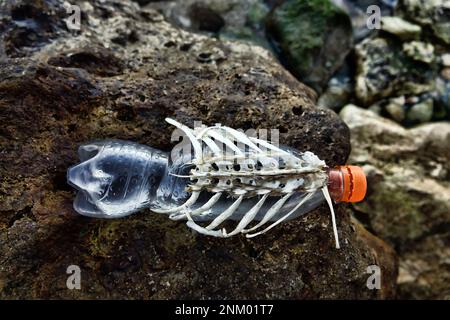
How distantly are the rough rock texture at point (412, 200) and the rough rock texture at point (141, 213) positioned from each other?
78 centimetres

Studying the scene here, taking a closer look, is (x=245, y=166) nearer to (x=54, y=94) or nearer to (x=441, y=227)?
(x=54, y=94)

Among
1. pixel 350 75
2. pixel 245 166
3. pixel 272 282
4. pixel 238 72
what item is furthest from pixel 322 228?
pixel 350 75

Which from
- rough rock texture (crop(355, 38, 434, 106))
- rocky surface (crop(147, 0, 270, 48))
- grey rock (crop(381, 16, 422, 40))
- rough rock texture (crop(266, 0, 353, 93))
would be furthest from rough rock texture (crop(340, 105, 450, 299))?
rocky surface (crop(147, 0, 270, 48))

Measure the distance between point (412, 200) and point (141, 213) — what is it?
1886mm

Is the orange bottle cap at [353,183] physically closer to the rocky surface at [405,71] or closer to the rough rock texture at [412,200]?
the rough rock texture at [412,200]

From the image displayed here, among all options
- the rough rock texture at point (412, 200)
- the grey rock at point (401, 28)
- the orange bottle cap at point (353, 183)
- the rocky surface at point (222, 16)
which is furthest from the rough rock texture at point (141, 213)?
the grey rock at point (401, 28)

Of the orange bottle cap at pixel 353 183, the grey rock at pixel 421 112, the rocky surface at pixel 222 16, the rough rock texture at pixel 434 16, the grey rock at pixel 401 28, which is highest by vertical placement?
the rough rock texture at pixel 434 16

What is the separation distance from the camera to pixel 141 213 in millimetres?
2088

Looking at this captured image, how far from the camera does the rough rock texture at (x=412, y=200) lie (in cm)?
288

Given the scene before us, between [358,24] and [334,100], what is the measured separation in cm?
71

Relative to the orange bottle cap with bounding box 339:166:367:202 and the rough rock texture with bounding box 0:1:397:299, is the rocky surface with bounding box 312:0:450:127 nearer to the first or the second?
the rough rock texture with bounding box 0:1:397:299

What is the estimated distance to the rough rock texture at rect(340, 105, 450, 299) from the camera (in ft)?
9.44

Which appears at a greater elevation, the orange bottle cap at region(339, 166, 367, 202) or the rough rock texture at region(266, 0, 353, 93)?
the rough rock texture at region(266, 0, 353, 93)

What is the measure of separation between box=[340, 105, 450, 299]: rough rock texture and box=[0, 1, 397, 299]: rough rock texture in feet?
2.54
